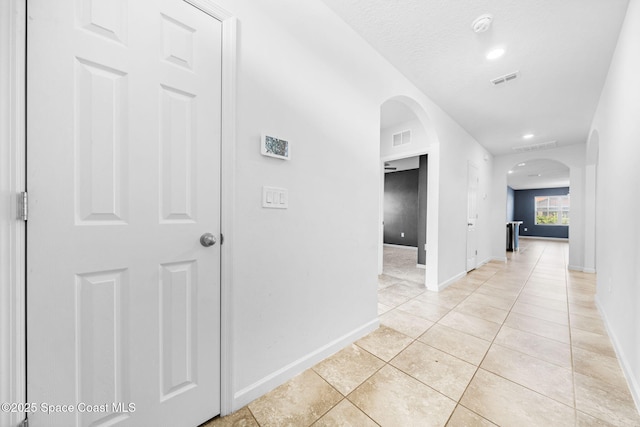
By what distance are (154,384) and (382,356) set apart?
1.44m

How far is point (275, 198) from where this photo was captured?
1427mm

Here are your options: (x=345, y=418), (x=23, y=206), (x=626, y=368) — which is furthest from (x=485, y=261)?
(x=23, y=206)

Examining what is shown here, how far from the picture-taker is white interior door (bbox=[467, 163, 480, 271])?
14.0ft

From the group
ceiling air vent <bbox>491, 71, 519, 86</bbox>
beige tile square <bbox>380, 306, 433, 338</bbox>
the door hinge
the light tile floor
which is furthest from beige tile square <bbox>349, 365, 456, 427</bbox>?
ceiling air vent <bbox>491, 71, 519, 86</bbox>

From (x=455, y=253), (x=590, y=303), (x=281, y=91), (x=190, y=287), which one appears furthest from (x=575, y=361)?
(x=281, y=91)

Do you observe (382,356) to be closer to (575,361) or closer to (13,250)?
(575,361)

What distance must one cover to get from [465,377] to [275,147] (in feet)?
6.25

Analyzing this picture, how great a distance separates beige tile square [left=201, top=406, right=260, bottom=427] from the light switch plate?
112 centimetres

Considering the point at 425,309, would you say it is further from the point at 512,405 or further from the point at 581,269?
the point at 581,269

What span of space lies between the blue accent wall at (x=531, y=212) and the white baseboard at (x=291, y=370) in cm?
1424

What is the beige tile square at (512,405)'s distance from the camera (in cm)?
125

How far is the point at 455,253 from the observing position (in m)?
3.78

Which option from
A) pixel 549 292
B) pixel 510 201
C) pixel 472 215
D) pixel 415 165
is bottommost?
pixel 549 292

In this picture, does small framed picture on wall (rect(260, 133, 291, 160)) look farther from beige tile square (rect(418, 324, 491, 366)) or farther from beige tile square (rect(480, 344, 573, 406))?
beige tile square (rect(480, 344, 573, 406))
